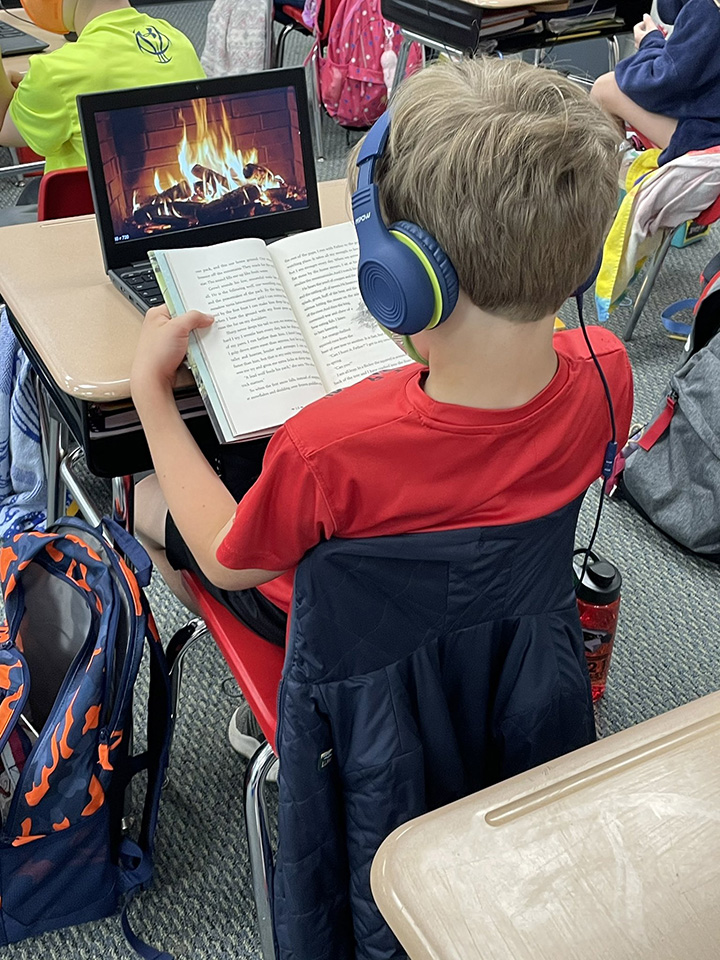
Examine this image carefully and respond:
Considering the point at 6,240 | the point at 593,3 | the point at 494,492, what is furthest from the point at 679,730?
the point at 593,3

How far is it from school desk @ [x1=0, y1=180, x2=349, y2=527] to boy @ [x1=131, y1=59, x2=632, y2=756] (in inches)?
10.0

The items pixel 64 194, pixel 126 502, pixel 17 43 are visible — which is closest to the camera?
pixel 126 502

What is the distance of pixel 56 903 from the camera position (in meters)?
1.19

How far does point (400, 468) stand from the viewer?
0.78 m

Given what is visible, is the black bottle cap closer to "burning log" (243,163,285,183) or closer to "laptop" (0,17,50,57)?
"burning log" (243,163,285,183)

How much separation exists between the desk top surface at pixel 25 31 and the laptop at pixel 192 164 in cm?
163

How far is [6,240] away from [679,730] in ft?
3.64

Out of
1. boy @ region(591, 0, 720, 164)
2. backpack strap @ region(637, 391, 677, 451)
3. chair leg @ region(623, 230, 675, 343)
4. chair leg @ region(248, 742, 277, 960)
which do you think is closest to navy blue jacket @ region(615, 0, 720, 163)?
boy @ region(591, 0, 720, 164)

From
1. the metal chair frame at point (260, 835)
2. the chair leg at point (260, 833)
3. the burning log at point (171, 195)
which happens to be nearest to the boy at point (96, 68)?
the burning log at point (171, 195)

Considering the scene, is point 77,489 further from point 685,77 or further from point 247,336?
point 685,77

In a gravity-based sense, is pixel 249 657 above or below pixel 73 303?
below

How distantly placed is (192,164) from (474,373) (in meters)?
0.61

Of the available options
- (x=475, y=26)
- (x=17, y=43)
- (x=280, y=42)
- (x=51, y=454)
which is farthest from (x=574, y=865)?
(x=280, y=42)

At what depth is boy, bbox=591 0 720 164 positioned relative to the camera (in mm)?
2393
